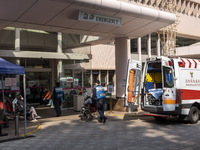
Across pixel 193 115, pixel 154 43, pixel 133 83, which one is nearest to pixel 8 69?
pixel 133 83

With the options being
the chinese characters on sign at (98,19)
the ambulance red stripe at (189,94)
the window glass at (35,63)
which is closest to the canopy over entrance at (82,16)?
the chinese characters on sign at (98,19)

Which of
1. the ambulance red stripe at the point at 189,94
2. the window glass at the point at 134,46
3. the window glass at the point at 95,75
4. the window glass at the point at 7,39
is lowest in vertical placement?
the ambulance red stripe at the point at 189,94

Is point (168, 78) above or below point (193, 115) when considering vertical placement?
above

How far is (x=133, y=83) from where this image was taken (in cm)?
1116

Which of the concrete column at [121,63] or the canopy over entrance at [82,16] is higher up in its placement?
the canopy over entrance at [82,16]

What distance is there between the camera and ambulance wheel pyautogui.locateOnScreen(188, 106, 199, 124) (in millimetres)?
9713

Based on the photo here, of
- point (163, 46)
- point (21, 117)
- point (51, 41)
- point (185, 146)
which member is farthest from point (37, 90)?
point (163, 46)

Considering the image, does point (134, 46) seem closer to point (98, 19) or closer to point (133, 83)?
point (133, 83)

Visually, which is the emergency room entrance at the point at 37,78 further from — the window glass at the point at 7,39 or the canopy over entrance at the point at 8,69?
the canopy over entrance at the point at 8,69

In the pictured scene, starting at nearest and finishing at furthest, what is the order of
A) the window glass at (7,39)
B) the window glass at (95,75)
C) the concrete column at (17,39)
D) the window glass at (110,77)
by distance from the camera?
the window glass at (7,39), the concrete column at (17,39), the window glass at (95,75), the window glass at (110,77)

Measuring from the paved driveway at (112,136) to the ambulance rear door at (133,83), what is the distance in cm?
94

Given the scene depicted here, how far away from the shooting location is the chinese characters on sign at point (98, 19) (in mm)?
9695

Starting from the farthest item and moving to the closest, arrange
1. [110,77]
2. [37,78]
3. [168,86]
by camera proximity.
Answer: [110,77]
[37,78]
[168,86]

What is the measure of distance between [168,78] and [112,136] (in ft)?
11.5
